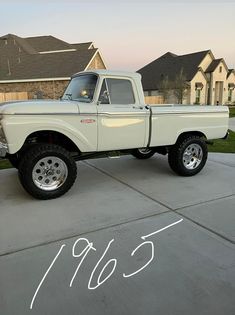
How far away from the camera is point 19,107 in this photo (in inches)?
182

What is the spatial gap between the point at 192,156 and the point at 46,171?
3104 mm

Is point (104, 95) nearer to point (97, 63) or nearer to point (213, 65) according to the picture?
point (97, 63)

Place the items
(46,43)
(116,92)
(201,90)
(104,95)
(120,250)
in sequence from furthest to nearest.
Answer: (201,90), (46,43), (116,92), (104,95), (120,250)

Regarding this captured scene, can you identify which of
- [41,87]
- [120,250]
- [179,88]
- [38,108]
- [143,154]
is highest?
[179,88]

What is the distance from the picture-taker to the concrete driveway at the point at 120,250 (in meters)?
2.61

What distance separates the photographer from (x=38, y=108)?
15.6 ft

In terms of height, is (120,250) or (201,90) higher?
(201,90)

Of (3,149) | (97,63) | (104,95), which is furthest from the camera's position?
(97,63)

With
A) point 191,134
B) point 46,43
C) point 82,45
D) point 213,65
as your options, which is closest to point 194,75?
point 213,65

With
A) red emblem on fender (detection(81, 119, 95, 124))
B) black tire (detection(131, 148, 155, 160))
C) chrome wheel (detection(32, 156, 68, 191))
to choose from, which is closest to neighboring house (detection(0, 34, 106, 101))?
black tire (detection(131, 148, 155, 160))

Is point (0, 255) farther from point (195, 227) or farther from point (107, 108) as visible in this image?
point (107, 108)

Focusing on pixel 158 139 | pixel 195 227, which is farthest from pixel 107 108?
pixel 195 227

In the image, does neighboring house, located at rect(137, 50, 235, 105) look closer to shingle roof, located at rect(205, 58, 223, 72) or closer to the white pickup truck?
shingle roof, located at rect(205, 58, 223, 72)

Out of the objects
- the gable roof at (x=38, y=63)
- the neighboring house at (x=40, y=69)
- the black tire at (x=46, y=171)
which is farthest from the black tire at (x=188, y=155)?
the gable roof at (x=38, y=63)
